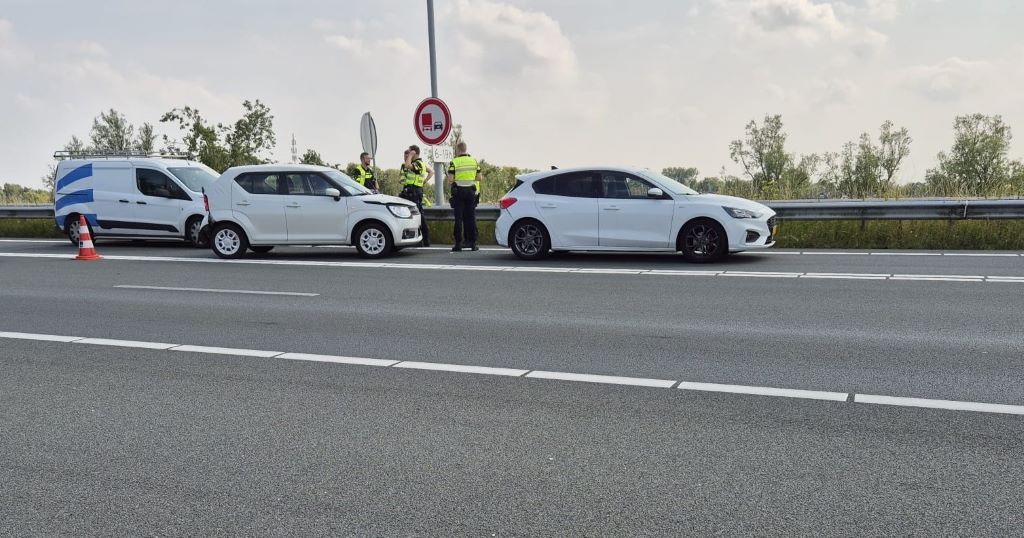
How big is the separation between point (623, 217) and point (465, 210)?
3.85 meters

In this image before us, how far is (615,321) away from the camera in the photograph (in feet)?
28.9

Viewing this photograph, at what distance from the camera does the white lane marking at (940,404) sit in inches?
211

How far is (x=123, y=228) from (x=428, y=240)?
7071 millimetres

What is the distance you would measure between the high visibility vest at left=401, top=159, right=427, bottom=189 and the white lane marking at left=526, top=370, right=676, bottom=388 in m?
12.3

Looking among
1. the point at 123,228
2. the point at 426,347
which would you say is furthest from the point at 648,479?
the point at 123,228

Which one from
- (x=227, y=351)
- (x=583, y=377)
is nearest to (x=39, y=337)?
(x=227, y=351)

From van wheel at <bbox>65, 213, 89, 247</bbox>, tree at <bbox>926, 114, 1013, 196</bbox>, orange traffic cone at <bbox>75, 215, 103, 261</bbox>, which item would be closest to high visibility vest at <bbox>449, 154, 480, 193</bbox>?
orange traffic cone at <bbox>75, 215, 103, 261</bbox>

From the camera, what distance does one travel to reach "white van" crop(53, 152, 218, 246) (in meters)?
19.5

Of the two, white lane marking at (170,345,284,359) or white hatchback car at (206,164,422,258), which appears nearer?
white lane marking at (170,345,284,359)

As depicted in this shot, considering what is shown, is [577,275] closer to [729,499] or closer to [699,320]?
[699,320]

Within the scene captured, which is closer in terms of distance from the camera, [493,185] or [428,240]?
[428,240]

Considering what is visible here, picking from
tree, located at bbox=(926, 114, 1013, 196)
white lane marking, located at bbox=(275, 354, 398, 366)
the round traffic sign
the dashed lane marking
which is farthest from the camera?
tree, located at bbox=(926, 114, 1013, 196)

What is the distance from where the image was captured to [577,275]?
1273 cm

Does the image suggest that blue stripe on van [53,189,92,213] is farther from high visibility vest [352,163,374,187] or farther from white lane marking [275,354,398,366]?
Answer: white lane marking [275,354,398,366]
